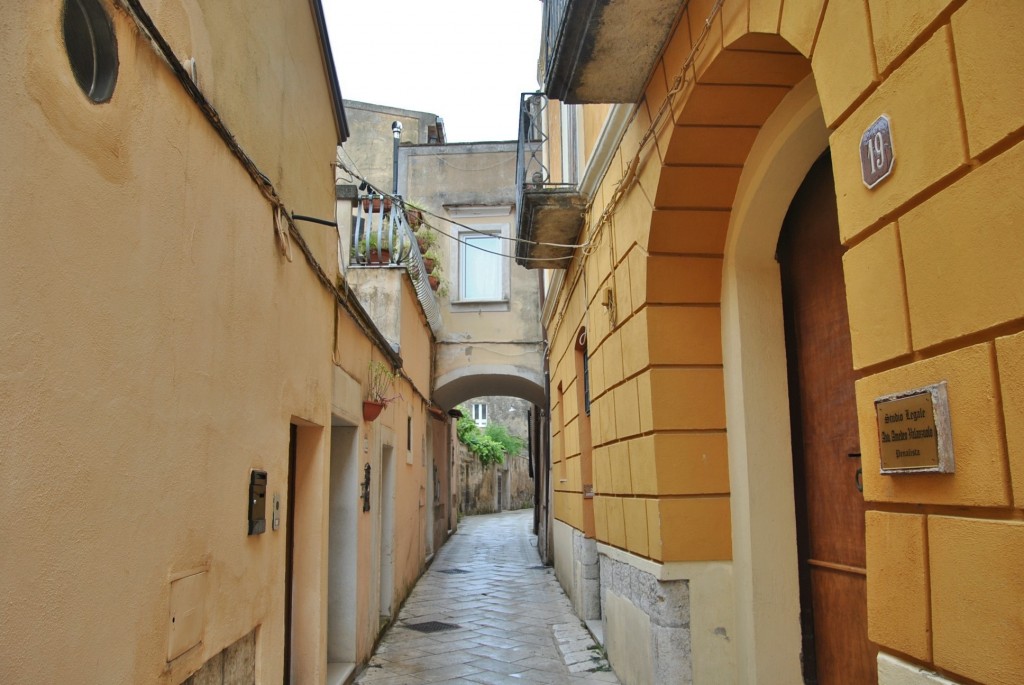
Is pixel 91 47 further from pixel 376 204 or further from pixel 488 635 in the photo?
pixel 376 204

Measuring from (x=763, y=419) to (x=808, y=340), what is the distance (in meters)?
0.49

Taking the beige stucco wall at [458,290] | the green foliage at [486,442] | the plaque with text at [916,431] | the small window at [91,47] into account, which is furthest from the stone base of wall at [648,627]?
the green foliage at [486,442]

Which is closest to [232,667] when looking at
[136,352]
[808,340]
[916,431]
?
[136,352]

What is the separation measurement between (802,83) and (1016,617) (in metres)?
2.82

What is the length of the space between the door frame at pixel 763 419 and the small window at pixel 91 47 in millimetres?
3065

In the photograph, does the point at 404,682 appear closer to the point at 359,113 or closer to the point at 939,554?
→ the point at 939,554

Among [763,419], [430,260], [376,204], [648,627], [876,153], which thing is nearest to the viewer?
[876,153]

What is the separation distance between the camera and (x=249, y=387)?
136 inches

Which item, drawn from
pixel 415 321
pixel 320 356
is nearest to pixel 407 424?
pixel 415 321

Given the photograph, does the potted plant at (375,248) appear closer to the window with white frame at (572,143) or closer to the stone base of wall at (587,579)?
the window with white frame at (572,143)

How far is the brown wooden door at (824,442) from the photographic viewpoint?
12.2 ft

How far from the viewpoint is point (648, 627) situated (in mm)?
4762

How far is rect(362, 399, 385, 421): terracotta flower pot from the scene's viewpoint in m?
6.66

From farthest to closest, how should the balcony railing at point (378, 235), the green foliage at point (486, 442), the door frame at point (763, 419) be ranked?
the green foliage at point (486, 442) < the balcony railing at point (378, 235) < the door frame at point (763, 419)
